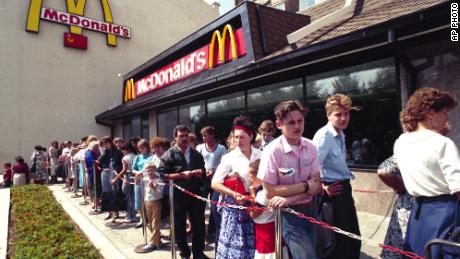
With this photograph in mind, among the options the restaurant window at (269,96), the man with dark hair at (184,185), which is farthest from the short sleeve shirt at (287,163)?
the restaurant window at (269,96)

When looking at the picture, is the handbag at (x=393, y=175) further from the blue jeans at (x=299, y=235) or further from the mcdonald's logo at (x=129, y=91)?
the mcdonald's logo at (x=129, y=91)

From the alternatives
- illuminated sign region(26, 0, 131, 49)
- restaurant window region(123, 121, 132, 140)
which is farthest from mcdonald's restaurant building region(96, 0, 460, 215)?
illuminated sign region(26, 0, 131, 49)

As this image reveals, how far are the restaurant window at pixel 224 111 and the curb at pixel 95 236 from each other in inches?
158

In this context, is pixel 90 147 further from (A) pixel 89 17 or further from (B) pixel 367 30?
(A) pixel 89 17

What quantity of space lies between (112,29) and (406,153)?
68.3 ft

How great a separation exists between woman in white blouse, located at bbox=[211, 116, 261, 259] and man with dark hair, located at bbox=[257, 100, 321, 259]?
55 centimetres

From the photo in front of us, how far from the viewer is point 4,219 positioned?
23.9 ft

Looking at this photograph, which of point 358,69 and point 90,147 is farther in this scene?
point 90,147

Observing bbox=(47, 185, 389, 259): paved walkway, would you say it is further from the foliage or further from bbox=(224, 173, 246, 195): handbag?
bbox=(224, 173, 246, 195): handbag

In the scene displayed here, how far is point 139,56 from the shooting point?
21.0 m

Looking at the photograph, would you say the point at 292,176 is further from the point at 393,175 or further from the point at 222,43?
the point at 222,43

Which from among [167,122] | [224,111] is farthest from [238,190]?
[167,122]

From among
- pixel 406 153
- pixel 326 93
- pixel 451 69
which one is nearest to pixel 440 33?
pixel 451 69

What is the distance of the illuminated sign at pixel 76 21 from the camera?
56.3 feet
